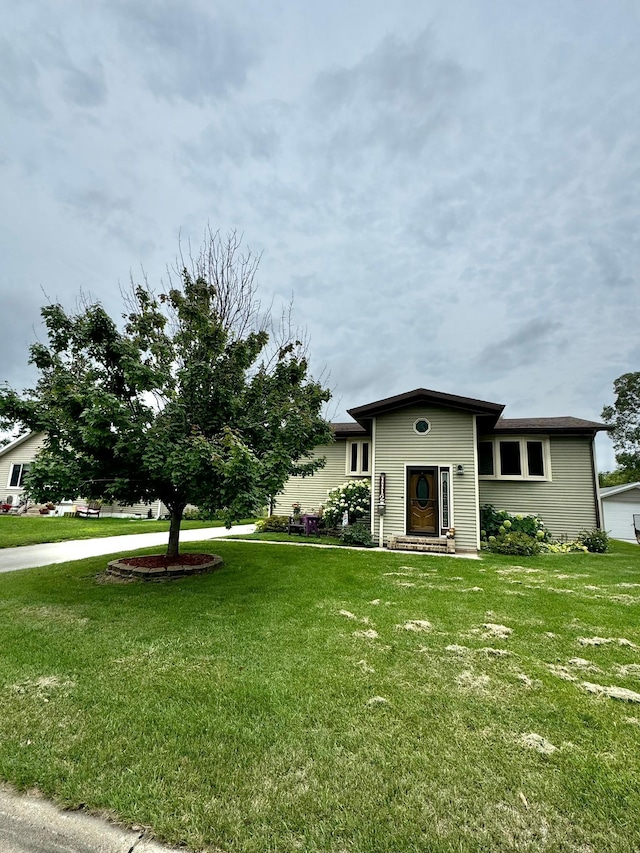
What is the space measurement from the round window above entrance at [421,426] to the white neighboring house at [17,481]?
1648cm

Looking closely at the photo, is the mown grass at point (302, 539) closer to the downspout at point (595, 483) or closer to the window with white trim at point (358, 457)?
the window with white trim at point (358, 457)

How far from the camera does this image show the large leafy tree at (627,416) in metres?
31.6

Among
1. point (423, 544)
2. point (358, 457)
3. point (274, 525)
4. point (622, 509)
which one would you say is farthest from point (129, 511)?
point (622, 509)

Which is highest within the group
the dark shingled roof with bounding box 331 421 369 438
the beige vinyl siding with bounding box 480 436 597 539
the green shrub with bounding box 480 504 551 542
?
the dark shingled roof with bounding box 331 421 369 438

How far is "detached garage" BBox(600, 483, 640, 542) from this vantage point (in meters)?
23.2

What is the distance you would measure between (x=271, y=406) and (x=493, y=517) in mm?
8901

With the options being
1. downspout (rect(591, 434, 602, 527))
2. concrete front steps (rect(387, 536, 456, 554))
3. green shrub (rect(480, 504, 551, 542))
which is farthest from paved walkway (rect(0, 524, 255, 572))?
downspout (rect(591, 434, 602, 527))

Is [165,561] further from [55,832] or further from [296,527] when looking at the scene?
[296,527]

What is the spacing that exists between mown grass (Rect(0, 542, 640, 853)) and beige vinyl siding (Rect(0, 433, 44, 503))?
21880 millimetres

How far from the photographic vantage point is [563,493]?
12383mm

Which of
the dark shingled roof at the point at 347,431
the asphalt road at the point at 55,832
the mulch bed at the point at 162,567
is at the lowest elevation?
the asphalt road at the point at 55,832

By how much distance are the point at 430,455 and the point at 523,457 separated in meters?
3.50


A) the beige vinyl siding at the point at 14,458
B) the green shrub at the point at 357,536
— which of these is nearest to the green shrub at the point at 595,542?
the green shrub at the point at 357,536

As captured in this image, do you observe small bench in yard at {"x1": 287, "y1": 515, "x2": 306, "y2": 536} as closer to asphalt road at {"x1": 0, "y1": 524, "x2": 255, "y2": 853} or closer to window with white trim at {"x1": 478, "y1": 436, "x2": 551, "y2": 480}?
window with white trim at {"x1": 478, "y1": 436, "x2": 551, "y2": 480}
